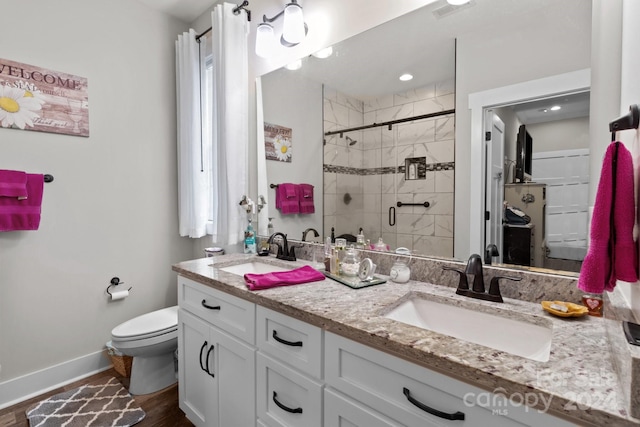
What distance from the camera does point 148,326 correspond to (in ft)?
6.50

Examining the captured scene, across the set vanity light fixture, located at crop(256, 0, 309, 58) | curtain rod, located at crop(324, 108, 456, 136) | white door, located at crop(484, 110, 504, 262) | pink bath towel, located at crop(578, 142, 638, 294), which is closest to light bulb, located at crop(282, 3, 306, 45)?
vanity light fixture, located at crop(256, 0, 309, 58)

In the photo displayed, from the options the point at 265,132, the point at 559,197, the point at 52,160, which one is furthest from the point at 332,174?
the point at 52,160

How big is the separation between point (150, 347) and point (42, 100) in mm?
1713

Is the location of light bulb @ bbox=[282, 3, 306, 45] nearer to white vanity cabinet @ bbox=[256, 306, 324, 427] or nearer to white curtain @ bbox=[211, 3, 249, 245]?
white curtain @ bbox=[211, 3, 249, 245]

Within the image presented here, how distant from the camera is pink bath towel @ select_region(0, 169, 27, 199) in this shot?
175cm

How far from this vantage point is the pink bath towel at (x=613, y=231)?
2.26 feet

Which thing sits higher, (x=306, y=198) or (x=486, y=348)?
(x=306, y=198)

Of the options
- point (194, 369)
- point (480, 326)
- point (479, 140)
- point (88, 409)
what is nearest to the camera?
point (480, 326)

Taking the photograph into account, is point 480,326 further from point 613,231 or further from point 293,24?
point 293,24

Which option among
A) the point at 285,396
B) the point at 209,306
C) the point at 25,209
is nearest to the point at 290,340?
the point at 285,396

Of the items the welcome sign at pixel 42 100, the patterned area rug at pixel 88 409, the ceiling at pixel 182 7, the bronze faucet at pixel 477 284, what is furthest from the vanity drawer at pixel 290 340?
the ceiling at pixel 182 7

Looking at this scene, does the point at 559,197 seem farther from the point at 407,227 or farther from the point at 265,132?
the point at 265,132

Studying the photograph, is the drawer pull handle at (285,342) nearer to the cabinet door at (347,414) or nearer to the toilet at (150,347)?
the cabinet door at (347,414)

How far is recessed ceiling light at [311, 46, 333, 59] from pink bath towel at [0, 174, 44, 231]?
6.09ft
